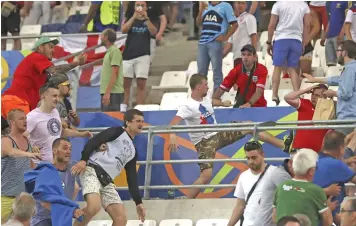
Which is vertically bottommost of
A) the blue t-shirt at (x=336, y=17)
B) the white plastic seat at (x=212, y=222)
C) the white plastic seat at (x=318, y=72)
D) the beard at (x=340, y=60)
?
the white plastic seat at (x=212, y=222)

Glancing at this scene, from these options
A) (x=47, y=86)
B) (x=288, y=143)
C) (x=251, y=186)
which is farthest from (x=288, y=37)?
(x=251, y=186)

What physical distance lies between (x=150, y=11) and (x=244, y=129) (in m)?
5.50

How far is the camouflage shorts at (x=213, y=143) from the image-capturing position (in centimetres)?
1435

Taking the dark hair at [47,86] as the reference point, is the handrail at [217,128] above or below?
below

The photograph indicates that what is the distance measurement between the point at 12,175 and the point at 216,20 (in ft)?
18.4

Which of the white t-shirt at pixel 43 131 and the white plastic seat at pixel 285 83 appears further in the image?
the white plastic seat at pixel 285 83

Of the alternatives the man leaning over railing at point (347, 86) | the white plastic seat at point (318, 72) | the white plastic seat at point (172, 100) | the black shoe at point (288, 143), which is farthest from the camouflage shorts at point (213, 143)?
the white plastic seat at point (318, 72)

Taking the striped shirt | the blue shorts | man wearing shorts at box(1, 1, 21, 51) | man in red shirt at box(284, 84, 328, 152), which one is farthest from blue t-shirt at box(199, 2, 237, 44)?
the striped shirt

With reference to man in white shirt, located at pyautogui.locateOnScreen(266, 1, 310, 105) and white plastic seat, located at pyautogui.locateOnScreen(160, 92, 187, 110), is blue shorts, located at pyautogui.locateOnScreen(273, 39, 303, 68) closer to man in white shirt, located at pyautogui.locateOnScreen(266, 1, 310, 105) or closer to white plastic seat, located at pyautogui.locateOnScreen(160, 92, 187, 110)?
man in white shirt, located at pyautogui.locateOnScreen(266, 1, 310, 105)

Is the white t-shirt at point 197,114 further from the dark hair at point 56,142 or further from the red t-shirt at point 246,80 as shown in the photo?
the dark hair at point 56,142

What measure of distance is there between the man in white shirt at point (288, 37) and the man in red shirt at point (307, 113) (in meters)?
2.36

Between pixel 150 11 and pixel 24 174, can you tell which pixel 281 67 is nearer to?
pixel 150 11

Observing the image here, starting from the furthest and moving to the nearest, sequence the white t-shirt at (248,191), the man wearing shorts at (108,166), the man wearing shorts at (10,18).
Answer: the man wearing shorts at (10,18), the man wearing shorts at (108,166), the white t-shirt at (248,191)

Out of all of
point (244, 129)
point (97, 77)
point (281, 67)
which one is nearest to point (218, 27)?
point (281, 67)
